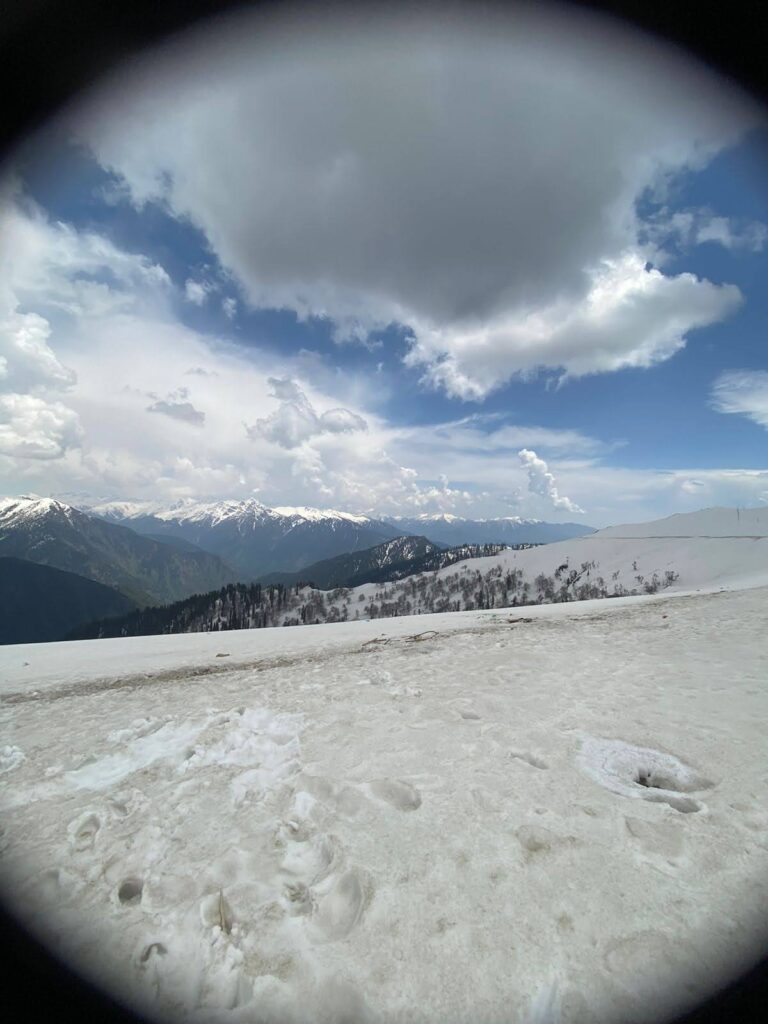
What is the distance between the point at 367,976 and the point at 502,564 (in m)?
205

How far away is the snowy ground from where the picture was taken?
258cm

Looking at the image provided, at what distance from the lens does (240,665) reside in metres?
10.4

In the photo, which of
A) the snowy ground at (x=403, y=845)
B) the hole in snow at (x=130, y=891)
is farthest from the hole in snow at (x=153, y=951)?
the hole in snow at (x=130, y=891)

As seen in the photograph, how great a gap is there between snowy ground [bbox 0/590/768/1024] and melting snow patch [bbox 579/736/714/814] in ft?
0.11

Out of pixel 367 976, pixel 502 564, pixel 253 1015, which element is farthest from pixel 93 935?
pixel 502 564

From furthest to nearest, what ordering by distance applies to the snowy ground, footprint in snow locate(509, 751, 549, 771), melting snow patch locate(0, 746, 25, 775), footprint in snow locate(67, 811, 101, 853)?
1. melting snow patch locate(0, 746, 25, 775)
2. footprint in snow locate(509, 751, 549, 771)
3. footprint in snow locate(67, 811, 101, 853)
4. the snowy ground

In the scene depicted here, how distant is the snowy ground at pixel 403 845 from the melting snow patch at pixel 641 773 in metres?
0.03

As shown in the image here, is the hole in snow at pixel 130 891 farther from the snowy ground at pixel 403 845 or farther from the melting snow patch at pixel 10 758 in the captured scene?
the melting snow patch at pixel 10 758

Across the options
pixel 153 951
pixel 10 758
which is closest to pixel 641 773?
pixel 153 951

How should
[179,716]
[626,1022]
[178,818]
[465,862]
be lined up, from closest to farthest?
[626,1022], [465,862], [178,818], [179,716]

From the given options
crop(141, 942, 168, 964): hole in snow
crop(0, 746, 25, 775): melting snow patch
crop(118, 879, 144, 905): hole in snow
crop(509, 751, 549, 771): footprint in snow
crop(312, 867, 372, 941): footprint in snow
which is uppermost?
crop(509, 751, 549, 771): footprint in snow

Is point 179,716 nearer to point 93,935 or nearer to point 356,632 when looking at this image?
point 93,935

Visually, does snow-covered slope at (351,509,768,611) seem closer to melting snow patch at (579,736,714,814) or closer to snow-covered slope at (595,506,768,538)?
snow-covered slope at (595,506,768,538)

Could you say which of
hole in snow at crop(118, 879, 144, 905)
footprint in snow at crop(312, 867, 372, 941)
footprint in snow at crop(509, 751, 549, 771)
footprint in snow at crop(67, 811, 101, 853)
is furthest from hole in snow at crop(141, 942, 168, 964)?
footprint in snow at crop(509, 751, 549, 771)
